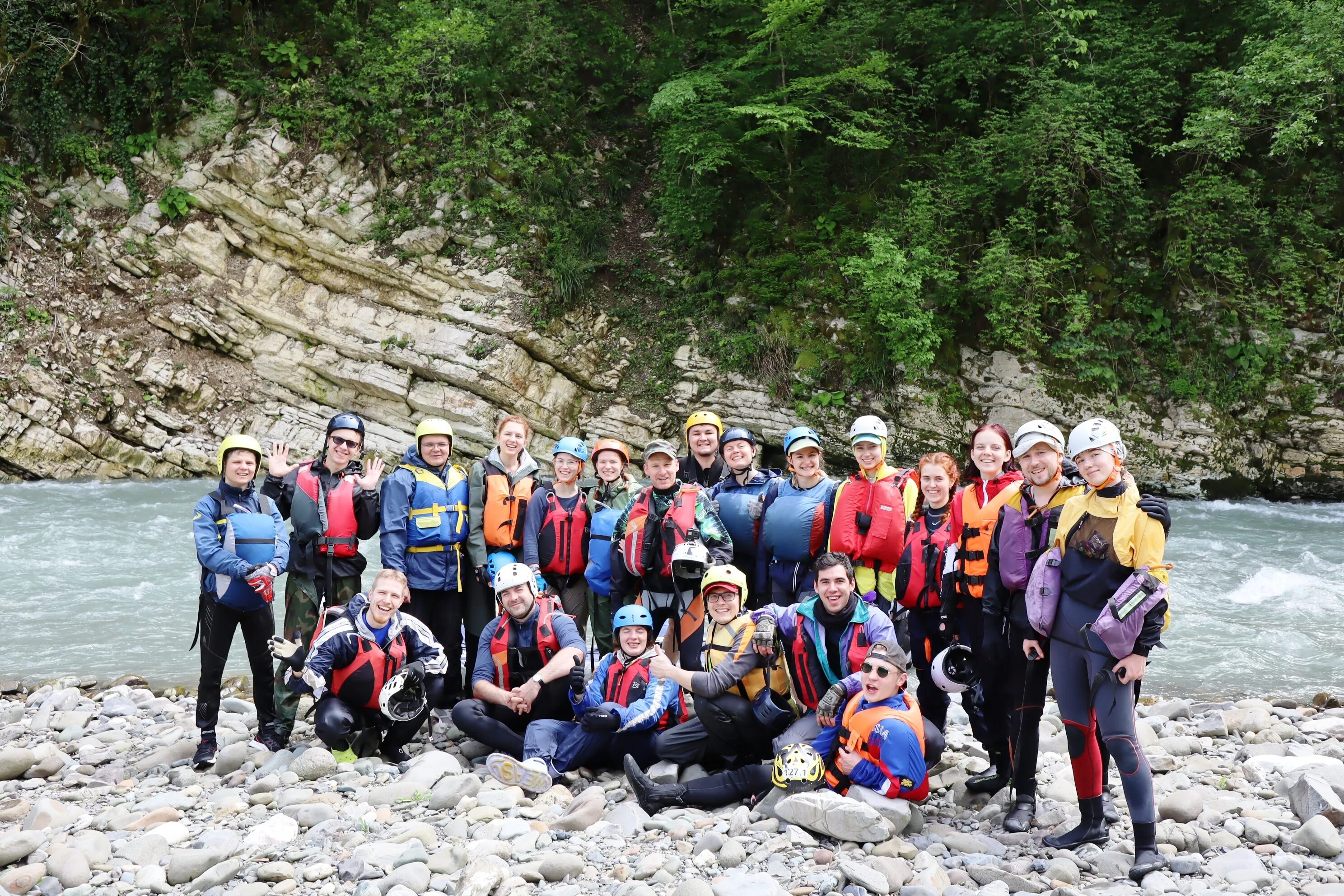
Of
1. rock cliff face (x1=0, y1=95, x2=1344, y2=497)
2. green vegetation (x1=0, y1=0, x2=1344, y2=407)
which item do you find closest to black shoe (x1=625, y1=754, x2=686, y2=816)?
rock cliff face (x1=0, y1=95, x2=1344, y2=497)

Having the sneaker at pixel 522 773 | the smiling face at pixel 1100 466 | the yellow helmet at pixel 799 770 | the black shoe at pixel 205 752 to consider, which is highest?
the smiling face at pixel 1100 466

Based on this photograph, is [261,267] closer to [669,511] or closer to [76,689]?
[76,689]

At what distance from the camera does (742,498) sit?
554 centimetres

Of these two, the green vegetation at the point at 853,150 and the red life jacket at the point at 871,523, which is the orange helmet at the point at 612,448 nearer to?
the red life jacket at the point at 871,523

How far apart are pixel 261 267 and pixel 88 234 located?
2.93m

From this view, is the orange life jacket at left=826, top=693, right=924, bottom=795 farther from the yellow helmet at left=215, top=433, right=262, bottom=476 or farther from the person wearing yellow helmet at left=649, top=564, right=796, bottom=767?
the yellow helmet at left=215, top=433, right=262, bottom=476

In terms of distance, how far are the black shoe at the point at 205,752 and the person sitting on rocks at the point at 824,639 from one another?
3.04m

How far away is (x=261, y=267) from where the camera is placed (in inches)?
609

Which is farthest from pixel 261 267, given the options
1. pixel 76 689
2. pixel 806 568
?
pixel 806 568

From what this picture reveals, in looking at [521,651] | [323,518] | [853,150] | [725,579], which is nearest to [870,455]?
[725,579]

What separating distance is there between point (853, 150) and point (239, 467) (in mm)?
12662

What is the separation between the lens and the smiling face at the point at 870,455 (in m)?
5.03

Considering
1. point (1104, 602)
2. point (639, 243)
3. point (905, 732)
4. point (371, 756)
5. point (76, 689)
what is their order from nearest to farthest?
point (1104, 602) < point (905, 732) < point (371, 756) < point (76, 689) < point (639, 243)

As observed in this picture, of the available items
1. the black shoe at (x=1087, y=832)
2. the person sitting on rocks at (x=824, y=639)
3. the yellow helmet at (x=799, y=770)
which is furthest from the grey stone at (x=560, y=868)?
the black shoe at (x=1087, y=832)
